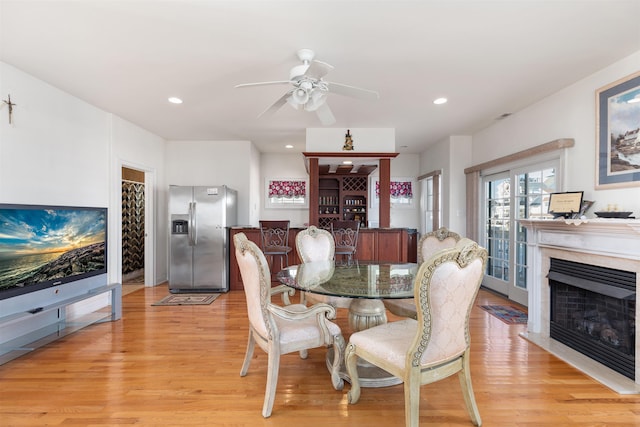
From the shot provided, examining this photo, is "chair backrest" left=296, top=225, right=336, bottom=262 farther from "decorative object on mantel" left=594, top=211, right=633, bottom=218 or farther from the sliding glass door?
the sliding glass door

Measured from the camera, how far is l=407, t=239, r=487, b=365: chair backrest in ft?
4.54

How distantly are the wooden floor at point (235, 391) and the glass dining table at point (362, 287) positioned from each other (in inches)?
6.1

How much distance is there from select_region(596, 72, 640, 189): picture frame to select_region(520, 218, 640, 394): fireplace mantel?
0.55 m

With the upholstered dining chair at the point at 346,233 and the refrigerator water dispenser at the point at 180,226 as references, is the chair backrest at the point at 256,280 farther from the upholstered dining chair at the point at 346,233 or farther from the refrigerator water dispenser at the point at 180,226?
the refrigerator water dispenser at the point at 180,226

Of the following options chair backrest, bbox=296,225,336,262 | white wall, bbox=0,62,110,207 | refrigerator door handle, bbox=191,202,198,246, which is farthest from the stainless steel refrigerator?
chair backrest, bbox=296,225,336,262

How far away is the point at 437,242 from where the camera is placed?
2.79m

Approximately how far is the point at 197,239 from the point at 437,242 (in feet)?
11.4

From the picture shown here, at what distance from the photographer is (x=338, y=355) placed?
1.93 metres

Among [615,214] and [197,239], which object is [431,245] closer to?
[615,214]

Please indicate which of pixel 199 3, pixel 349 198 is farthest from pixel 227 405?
pixel 349 198

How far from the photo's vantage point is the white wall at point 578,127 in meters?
2.54

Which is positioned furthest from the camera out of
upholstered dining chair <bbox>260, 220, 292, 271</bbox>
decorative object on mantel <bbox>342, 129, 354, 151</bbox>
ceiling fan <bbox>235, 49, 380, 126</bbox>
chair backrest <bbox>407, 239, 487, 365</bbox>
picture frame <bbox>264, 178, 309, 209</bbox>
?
picture frame <bbox>264, 178, 309, 209</bbox>

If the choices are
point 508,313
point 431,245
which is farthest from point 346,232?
point 508,313

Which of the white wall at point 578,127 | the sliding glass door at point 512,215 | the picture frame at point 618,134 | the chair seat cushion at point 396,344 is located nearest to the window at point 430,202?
the sliding glass door at point 512,215
